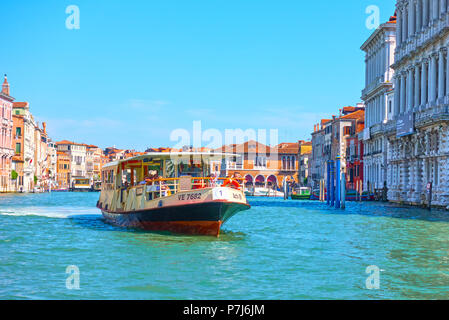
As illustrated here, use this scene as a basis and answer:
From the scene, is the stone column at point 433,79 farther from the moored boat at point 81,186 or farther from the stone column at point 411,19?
the moored boat at point 81,186

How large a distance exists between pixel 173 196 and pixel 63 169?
12307 cm

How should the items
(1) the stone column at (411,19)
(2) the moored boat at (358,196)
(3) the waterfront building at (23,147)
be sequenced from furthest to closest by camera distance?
(3) the waterfront building at (23,147)
(2) the moored boat at (358,196)
(1) the stone column at (411,19)

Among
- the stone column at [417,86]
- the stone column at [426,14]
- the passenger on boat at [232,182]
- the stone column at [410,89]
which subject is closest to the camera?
the passenger on boat at [232,182]

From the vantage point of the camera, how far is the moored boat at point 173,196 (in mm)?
19828

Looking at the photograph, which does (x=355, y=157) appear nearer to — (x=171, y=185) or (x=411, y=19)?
(x=411, y=19)

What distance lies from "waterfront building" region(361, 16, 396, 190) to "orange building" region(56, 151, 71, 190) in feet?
283

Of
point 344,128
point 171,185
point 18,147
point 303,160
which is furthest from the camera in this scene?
point 303,160

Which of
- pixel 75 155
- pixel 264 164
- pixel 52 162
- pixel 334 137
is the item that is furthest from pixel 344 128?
pixel 75 155

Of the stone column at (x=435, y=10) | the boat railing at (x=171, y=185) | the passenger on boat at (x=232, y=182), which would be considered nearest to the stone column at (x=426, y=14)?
the stone column at (x=435, y=10)

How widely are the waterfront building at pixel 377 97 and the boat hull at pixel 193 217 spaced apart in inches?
1463

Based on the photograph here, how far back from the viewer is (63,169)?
139 meters
